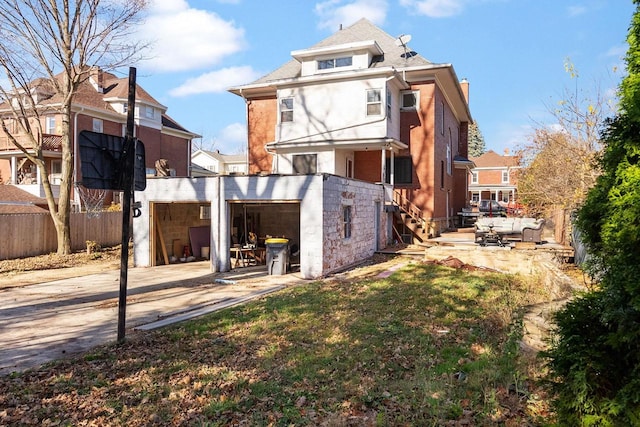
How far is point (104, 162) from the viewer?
691 centimetres

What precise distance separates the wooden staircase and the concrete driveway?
8257 millimetres

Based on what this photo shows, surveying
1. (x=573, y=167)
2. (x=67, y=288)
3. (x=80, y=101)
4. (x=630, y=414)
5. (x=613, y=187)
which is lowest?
(x=67, y=288)

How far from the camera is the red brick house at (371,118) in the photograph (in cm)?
2042

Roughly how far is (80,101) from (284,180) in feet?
75.2

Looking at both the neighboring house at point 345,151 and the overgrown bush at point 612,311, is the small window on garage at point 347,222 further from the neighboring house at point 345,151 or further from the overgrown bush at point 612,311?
the overgrown bush at point 612,311

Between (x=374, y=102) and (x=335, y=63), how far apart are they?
3318 mm

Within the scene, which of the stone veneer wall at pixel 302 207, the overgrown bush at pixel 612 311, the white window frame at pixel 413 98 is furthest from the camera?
the white window frame at pixel 413 98

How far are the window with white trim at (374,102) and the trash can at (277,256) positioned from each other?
354 inches

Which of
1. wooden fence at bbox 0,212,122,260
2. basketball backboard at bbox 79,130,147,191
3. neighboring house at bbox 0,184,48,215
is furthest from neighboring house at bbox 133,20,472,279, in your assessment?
neighboring house at bbox 0,184,48,215

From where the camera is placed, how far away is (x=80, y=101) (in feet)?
97.1

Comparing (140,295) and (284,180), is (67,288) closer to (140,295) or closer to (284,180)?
(140,295)

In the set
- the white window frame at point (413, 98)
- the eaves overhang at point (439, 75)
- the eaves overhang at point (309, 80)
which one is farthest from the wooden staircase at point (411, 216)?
the eaves overhang at point (439, 75)

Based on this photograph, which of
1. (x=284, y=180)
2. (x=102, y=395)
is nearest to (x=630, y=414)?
(x=102, y=395)

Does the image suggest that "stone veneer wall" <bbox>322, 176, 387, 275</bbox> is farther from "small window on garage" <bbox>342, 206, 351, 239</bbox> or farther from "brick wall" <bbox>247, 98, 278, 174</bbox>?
"brick wall" <bbox>247, 98, 278, 174</bbox>
